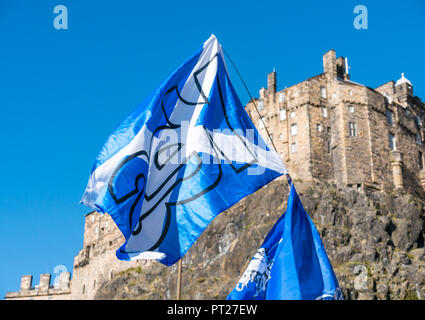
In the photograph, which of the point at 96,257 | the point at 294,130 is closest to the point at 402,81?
the point at 294,130

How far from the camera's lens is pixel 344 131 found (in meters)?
51.2

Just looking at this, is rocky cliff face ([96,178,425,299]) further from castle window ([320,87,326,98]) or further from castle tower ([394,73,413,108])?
castle tower ([394,73,413,108])

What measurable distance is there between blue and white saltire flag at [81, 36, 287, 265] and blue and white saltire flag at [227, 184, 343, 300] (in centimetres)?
98

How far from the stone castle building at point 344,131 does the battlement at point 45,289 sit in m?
18.5

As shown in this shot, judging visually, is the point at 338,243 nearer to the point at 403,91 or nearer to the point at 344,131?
the point at 344,131

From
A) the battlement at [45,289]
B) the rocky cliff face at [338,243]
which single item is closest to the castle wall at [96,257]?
the battlement at [45,289]

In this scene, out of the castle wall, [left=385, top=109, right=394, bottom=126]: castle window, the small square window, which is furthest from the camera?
the castle wall

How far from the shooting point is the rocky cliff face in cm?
4088

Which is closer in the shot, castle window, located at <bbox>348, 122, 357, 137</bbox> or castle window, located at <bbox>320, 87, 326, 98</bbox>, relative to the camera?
castle window, located at <bbox>348, 122, 357, 137</bbox>

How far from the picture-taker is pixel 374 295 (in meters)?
38.8

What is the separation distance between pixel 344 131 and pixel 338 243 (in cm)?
1225

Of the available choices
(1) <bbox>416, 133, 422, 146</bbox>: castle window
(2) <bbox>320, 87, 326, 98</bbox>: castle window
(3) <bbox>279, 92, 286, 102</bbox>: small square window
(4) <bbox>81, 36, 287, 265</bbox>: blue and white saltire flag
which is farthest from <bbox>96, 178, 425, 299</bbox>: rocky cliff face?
(4) <bbox>81, 36, 287, 265</bbox>: blue and white saltire flag

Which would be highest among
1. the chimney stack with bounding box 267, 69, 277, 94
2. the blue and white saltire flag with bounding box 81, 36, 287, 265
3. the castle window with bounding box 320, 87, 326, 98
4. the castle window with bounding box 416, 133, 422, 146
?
the chimney stack with bounding box 267, 69, 277, 94

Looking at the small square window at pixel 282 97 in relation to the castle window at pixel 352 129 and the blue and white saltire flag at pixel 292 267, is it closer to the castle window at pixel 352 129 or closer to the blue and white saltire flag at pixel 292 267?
the castle window at pixel 352 129
